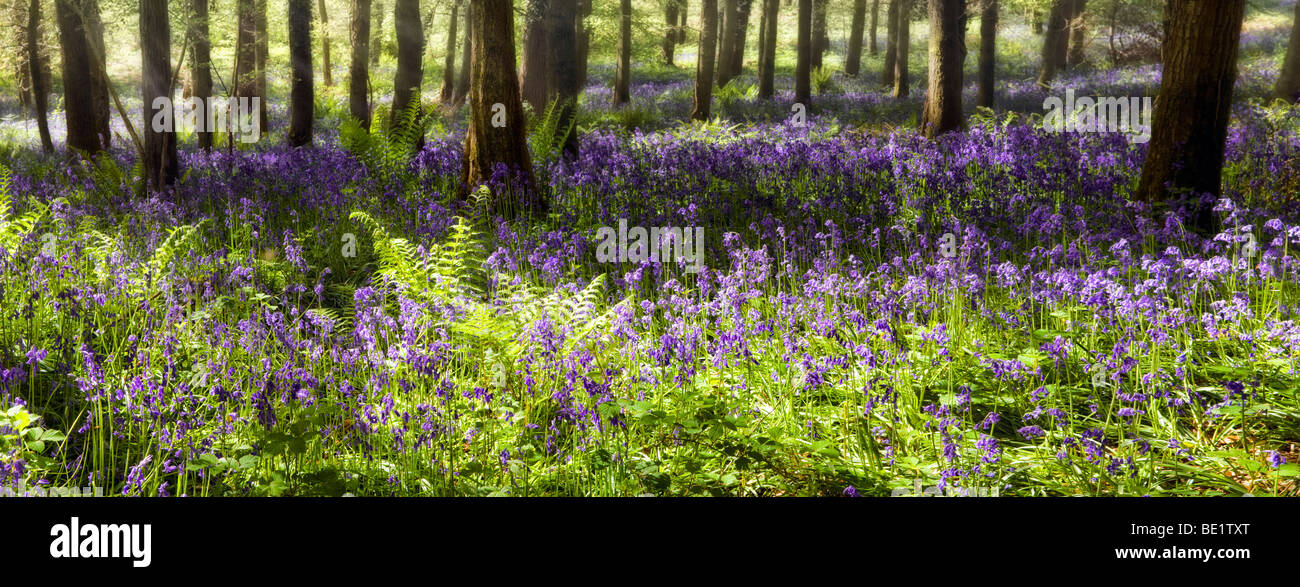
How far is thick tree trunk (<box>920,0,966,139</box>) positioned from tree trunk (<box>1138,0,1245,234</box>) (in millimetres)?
6160

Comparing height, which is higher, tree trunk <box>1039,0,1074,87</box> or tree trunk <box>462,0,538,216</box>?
tree trunk <box>1039,0,1074,87</box>

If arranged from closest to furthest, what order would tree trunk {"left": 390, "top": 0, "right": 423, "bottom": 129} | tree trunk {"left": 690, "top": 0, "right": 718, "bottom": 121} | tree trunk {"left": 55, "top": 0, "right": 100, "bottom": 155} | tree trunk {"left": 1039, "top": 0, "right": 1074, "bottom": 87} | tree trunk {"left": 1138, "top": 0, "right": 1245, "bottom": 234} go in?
tree trunk {"left": 1138, "top": 0, "right": 1245, "bottom": 234} < tree trunk {"left": 55, "top": 0, "right": 100, "bottom": 155} < tree trunk {"left": 390, "top": 0, "right": 423, "bottom": 129} < tree trunk {"left": 690, "top": 0, "right": 718, "bottom": 121} < tree trunk {"left": 1039, "top": 0, "right": 1074, "bottom": 87}

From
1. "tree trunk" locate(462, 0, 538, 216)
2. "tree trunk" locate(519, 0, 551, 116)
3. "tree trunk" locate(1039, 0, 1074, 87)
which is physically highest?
"tree trunk" locate(1039, 0, 1074, 87)

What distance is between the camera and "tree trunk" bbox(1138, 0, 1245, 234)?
5930 mm

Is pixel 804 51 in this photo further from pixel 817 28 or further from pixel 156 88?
pixel 817 28

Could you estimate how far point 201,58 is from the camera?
49.9ft

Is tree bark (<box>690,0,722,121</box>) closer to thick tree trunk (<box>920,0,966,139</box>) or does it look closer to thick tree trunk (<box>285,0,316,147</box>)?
thick tree trunk (<box>920,0,966,139</box>)

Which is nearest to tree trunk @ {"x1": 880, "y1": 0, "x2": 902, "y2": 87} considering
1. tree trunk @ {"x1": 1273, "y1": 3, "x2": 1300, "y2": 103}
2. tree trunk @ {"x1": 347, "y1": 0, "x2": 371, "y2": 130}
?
tree trunk @ {"x1": 1273, "y1": 3, "x2": 1300, "y2": 103}

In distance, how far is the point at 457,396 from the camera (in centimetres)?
360

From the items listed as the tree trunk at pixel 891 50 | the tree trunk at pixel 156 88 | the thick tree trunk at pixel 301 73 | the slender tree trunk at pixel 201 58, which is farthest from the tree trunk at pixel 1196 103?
the tree trunk at pixel 891 50

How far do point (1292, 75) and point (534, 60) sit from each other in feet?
45.9

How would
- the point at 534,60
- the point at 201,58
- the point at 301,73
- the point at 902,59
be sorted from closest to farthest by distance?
the point at 301,73 → the point at 534,60 → the point at 201,58 → the point at 902,59

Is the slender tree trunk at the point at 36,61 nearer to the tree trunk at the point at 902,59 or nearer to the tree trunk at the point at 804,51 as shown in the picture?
the tree trunk at the point at 804,51

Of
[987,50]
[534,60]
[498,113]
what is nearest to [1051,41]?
[987,50]
